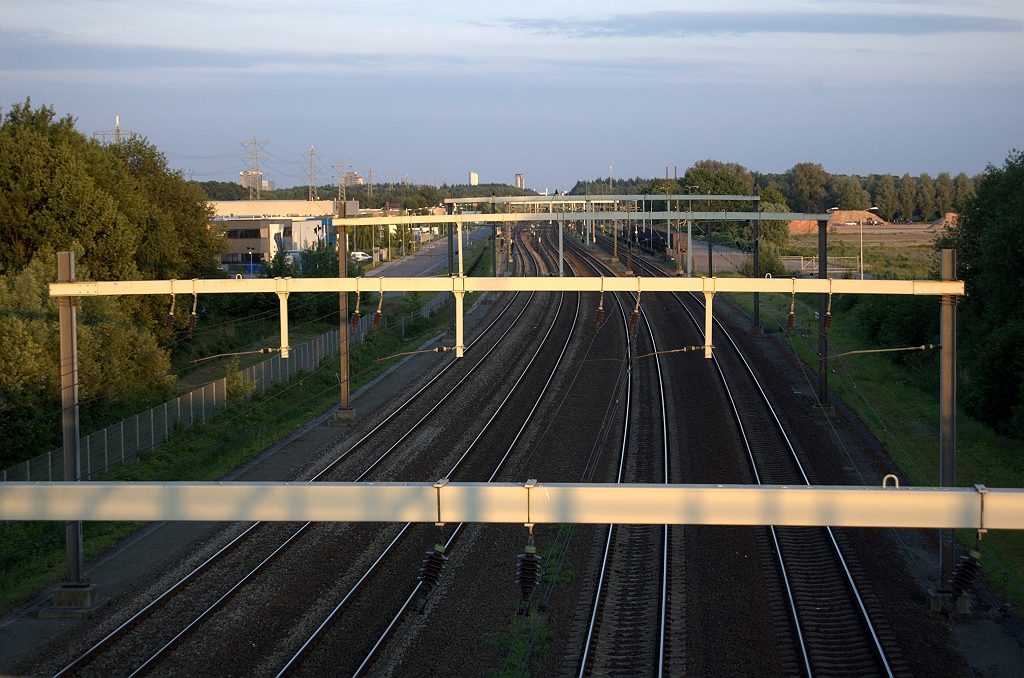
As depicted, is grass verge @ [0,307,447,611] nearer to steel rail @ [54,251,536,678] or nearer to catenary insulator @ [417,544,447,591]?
steel rail @ [54,251,536,678]

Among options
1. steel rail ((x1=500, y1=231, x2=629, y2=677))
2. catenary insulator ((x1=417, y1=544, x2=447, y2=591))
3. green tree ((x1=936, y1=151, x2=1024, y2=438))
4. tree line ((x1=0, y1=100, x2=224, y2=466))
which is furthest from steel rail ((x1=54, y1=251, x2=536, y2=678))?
green tree ((x1=936, y1=151, x2=1024, y2=438))

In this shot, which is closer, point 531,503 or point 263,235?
point 531,503

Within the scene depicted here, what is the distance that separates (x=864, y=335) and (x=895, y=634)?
1947 cm

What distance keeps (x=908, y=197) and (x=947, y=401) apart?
101616mm

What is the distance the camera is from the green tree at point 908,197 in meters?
102

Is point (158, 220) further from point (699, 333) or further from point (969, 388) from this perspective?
point (969, 388)

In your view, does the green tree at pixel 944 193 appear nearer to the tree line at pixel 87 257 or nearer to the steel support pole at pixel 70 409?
the tree line at pixel 87 257

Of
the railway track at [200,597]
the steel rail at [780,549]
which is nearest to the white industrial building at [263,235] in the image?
the steel rail at [780,549]

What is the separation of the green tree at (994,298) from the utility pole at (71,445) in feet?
46.8

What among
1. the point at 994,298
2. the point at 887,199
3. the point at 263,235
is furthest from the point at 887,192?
the point at 994,298

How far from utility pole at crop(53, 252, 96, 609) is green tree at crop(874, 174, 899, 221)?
103 metres

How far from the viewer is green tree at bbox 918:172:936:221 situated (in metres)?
101

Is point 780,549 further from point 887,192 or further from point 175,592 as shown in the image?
point 887,192

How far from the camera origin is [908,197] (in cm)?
10181
